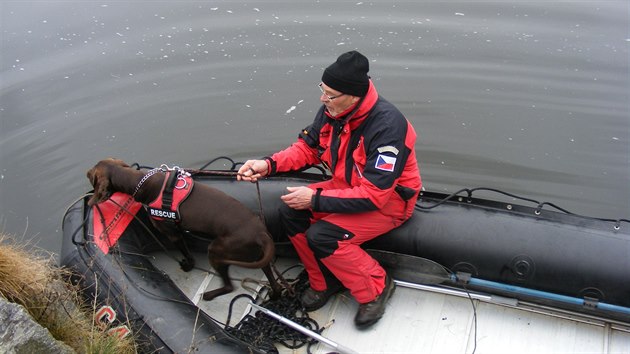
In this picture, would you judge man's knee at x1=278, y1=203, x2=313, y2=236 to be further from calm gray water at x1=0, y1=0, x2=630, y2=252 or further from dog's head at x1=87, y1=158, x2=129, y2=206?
calm gray water at x1=0, y1=0, x2=630, y2=252

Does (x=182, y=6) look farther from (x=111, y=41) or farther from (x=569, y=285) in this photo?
(x=569, y=285)

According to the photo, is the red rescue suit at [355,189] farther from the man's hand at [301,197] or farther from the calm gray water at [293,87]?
the calm gray water at [293,87]

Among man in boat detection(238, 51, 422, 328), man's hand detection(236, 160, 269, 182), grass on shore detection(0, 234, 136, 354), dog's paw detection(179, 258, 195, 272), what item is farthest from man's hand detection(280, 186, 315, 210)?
grass on shore detection(0, 234, 136, 354)

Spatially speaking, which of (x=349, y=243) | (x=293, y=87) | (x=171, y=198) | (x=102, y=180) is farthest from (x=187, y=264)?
(x=293, y=87)

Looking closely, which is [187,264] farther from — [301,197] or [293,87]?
[293,87]

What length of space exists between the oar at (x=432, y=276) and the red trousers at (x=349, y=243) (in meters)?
0.15

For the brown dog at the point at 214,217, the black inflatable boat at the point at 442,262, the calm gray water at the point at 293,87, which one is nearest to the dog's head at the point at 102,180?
Result: the brown dog at the point at 214,217

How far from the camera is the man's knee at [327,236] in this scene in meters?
3.35

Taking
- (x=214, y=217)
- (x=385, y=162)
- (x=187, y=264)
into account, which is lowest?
(x=187, y=264)

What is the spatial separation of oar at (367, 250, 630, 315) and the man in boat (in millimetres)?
124

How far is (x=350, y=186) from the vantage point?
341 centimetres

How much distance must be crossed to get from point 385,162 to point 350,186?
347mm

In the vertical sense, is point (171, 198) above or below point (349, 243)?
above

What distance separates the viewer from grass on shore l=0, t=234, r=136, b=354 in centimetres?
309
